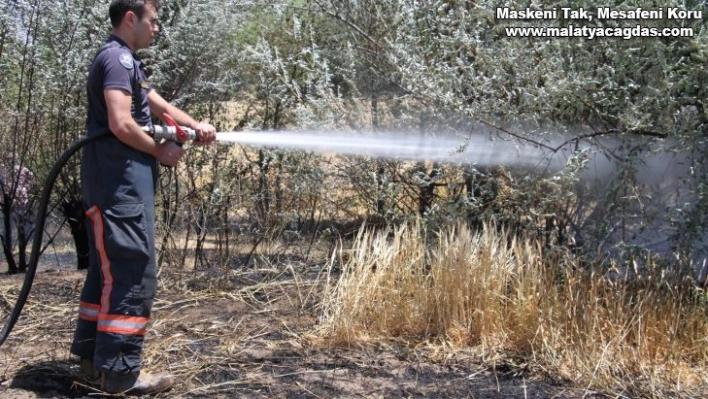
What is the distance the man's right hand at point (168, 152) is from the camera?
3.68m

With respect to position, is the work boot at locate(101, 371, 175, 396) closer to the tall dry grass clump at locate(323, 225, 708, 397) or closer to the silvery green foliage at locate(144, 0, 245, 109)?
the tall dry grass clump at locate(323, 225, 708, 397)

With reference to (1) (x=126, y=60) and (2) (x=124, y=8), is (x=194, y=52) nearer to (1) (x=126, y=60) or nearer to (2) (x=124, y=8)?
(2) (x=124, y=8)

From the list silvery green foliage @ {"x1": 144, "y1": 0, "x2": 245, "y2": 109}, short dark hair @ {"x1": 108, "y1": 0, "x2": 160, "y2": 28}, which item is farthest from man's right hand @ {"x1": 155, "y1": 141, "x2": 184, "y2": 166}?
silvery green foliage @ {"x1": 144, "y1": 0, "x2": 245, "y2": 109}

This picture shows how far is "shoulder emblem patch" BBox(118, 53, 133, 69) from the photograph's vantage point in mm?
3533

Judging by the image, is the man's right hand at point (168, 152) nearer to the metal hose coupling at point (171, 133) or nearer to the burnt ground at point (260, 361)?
the metal hose coupling at point (171, 133)

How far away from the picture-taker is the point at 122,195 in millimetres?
3574

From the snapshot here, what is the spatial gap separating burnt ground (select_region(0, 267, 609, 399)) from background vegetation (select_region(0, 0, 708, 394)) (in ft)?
0.65

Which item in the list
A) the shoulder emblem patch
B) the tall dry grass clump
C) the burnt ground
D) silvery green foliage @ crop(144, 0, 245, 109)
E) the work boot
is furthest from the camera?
silvery green foliage @ crop(144, 0, 245, 109)

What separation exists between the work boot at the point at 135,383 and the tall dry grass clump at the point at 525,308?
96cm

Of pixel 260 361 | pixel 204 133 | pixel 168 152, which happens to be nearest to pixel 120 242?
pixel 168 152

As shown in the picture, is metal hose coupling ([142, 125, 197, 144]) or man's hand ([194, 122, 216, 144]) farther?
man's hand ([194, 122, 216, 144])

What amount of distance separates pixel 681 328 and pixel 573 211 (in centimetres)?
121

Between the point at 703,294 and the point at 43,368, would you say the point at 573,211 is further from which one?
the point at 43,368

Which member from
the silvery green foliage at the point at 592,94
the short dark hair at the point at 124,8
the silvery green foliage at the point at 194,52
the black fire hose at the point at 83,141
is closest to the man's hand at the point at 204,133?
the black fire hose at the point at 83,141
